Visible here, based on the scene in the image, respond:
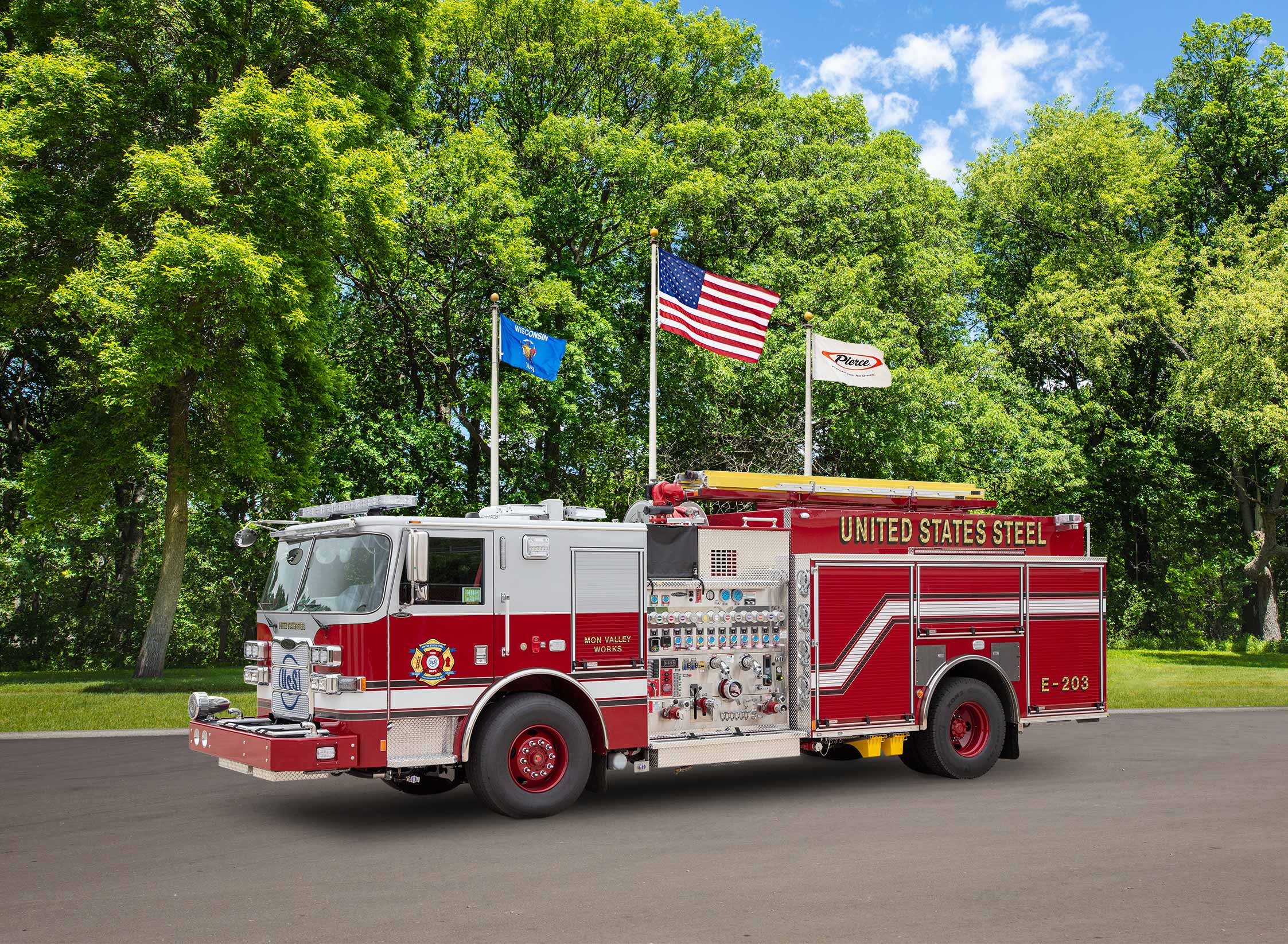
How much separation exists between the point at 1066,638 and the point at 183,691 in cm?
1653

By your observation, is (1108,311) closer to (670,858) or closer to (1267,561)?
(1267,561)

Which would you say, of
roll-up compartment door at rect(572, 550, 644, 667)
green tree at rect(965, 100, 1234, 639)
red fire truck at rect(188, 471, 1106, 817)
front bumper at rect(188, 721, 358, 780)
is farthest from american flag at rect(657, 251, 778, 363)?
green tree at rect(965, 100, 1234, 639)

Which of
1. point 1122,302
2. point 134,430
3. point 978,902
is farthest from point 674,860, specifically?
point 1122,302

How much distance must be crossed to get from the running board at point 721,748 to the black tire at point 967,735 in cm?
173

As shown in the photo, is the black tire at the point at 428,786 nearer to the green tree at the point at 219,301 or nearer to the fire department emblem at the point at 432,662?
the fire department emblem at the point at 432,662

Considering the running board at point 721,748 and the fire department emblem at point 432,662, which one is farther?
the running board at point 721,748

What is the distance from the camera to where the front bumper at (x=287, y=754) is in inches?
344

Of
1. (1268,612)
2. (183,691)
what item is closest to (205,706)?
(183,691)

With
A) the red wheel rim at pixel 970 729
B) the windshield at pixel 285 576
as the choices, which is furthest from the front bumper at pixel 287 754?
the red wheel rim at pixel 970 729

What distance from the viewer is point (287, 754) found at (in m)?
8.73

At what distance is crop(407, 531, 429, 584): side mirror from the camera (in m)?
9.17

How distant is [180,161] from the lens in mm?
21297

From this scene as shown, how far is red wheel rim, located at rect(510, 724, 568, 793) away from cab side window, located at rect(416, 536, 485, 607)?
1.24 meters

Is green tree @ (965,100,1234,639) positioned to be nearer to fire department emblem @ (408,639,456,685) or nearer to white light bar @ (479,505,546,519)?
white light bar @ (479,505,546,519)
